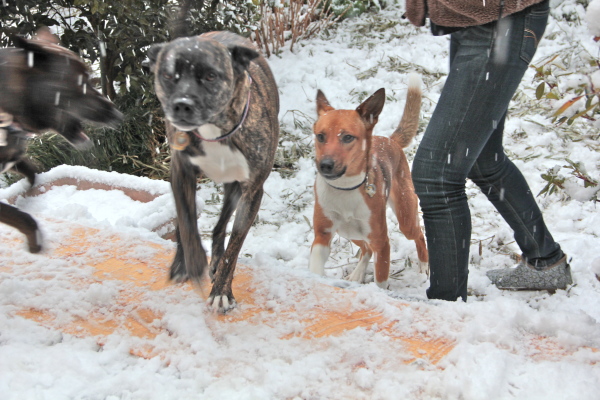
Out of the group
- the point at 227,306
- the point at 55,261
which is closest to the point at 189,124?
the point at 227,306

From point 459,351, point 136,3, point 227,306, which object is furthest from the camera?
→ point 136,3

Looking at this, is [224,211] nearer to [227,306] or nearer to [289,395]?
[227,306]

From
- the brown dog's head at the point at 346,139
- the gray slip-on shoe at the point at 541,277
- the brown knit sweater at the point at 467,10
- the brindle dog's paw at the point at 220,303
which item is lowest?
the brindle dog's paw at the point at 220,303

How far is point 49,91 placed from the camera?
2283 millimetres

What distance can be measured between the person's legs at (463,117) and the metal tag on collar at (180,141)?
0.93m

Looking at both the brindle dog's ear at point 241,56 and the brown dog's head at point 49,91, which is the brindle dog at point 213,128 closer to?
the brindle dog's ear at point 241,56

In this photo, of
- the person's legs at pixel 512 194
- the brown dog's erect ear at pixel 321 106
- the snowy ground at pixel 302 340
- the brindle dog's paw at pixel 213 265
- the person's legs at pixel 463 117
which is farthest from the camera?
the brown dog's erect ear at pixel 321 106

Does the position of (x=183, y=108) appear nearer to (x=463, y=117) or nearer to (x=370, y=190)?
(x=463, y=117)

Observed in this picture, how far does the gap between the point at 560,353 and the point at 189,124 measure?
1520mm

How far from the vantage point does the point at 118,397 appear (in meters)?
1.59

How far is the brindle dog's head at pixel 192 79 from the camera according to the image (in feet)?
6.35

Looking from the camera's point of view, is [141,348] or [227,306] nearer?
[141,348]

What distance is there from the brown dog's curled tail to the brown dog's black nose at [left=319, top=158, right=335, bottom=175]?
974 millimetres

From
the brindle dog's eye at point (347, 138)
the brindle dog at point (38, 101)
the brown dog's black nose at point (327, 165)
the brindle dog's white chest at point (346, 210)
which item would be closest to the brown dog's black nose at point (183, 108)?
the brindle dog at point (38, 101)
